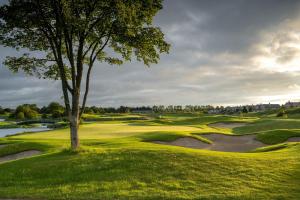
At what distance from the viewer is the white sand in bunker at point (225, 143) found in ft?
127

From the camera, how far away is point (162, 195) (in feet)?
49.9

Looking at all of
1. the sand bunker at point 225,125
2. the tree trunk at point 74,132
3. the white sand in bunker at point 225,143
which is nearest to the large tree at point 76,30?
the tree trunk at point 74,132

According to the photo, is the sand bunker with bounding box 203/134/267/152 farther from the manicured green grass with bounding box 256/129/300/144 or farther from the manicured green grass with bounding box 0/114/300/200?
the manicured green grass with bounding box 0/114/300/200

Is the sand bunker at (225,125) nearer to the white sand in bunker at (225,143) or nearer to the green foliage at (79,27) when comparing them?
the white sand in bunker at (225,143)

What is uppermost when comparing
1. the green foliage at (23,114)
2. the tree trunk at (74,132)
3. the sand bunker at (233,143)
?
the green foliage at (23,114)

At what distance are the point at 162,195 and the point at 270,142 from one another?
28491mm

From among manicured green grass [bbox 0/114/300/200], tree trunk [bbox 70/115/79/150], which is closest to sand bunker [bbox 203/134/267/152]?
manicured green grass [bbox 0/114/300/200]

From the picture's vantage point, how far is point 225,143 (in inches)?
1674

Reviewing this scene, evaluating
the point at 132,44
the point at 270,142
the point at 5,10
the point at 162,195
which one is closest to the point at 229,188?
the point at 162,195

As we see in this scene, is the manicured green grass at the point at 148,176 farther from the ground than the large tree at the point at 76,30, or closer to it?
closer to it

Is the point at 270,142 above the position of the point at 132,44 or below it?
below

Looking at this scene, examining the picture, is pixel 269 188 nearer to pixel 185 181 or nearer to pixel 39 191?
pixel 185 181

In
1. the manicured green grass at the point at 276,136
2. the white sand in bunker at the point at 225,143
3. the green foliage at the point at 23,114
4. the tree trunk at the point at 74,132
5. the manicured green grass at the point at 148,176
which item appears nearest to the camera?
the manicured green grass at the point at 148,176

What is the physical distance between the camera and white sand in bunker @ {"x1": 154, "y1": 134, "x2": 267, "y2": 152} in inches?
1528
